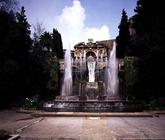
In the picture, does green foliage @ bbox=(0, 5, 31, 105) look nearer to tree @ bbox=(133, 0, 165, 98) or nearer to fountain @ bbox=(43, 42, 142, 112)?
fountain @ bbox=(43, 42, 142, 112)

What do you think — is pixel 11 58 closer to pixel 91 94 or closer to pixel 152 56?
pixel 91 94

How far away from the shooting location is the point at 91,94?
35906 mm

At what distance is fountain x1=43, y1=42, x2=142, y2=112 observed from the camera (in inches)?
843

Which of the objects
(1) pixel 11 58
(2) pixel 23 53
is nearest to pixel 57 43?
(2) pixel 23 53

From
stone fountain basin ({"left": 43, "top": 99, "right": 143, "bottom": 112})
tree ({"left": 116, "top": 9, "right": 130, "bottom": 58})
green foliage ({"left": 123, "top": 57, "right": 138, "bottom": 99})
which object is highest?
tree ({"left": 116, "top": 9, "right": 130, "bottom": 58})

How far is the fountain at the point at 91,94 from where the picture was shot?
2142cm

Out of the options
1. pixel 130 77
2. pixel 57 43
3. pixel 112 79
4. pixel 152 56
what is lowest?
pixel 130 77

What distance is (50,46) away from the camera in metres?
56.8

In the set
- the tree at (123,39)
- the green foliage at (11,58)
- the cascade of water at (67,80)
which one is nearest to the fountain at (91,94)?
the cascade of water at (67,80)

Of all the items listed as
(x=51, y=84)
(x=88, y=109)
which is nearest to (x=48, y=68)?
(x=51, y=84)

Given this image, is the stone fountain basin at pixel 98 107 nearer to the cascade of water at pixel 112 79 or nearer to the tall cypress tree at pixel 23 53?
the tall cypress tree at pixel 23 53

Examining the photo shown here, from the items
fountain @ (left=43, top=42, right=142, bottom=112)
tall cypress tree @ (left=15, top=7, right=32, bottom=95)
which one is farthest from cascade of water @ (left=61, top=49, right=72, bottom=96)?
tall cypress tree @ (left=15, top=7, right=32, bottom=95)

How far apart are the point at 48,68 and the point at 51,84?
2.19 metres

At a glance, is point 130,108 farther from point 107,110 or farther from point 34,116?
point 34,116
